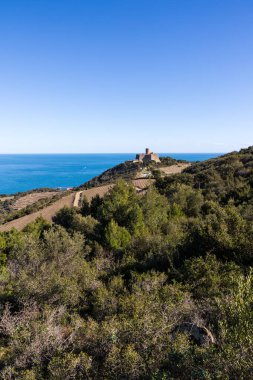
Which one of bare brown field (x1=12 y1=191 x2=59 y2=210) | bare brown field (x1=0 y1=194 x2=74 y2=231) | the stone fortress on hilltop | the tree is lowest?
bare brown field (x1=12 y1=191 x2=59 y2=210)

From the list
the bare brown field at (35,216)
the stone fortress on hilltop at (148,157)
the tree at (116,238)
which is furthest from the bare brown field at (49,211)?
the stone fortress on hilltop at (148,157)

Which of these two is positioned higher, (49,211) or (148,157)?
(148,157)

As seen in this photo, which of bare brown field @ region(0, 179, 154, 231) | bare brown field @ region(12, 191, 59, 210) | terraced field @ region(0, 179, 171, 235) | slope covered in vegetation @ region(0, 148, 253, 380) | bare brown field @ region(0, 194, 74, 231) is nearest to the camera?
slope covered in vegetation @ region(0, 148, 253, 380)

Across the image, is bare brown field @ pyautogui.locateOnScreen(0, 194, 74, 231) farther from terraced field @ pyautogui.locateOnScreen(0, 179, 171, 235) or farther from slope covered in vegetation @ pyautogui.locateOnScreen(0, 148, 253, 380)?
slope covered in vegetation @ pyautogui.locateOnScreen(0, 148, 253, 380)

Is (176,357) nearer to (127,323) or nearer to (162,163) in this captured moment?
(127,323)

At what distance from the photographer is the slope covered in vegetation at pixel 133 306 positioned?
22.6 ft

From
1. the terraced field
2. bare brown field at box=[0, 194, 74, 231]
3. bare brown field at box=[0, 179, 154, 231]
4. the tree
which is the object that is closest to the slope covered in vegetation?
the tree

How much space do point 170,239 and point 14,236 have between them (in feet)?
44.5

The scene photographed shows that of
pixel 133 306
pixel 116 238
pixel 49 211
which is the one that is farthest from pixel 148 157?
pixel 133 306

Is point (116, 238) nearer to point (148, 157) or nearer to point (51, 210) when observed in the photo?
point (51, 210)

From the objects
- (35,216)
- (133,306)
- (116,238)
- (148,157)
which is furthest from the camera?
(148,157)

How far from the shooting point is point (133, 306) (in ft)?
32.8

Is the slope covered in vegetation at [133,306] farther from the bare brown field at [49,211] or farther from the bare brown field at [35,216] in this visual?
the bare brown field at [49,211]

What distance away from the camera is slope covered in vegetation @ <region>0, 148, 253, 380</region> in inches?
271
